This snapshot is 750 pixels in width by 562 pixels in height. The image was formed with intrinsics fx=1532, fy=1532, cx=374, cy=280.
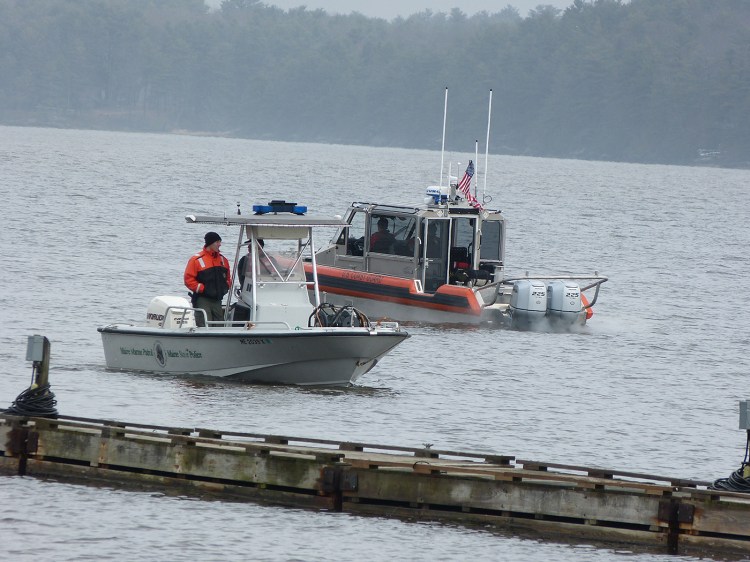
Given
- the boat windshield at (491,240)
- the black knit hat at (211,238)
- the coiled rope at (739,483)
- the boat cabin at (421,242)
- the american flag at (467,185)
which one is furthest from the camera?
the boat windshield at (491,240)

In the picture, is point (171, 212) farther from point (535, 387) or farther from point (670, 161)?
point (670, 161)

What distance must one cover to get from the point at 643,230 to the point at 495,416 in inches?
2003

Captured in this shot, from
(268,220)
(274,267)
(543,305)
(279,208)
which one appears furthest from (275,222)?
(543,305)

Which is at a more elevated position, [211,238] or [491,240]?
[491,240]

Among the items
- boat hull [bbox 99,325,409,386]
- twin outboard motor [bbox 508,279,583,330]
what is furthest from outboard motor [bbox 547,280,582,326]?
boat hull [bbox 99,325,409,386]

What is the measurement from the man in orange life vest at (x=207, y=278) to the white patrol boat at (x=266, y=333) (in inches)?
6.7

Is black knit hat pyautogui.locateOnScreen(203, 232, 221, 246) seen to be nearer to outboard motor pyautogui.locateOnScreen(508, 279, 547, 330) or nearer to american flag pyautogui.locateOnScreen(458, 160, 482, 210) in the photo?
american flag pyautogui.locateOnScreen(458, 160, 482, 210)

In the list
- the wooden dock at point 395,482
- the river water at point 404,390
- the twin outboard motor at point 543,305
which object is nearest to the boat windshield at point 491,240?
the twin outboard motor at point 543,305

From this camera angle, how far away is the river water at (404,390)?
530 inches

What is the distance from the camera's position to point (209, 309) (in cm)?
1989

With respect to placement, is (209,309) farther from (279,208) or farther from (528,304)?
(528,304)

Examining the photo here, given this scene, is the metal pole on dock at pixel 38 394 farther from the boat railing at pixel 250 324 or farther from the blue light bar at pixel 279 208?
the blue light bar at pixel 279 208

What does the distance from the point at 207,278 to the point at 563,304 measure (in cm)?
1085

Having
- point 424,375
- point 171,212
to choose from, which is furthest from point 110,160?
point 424,375
